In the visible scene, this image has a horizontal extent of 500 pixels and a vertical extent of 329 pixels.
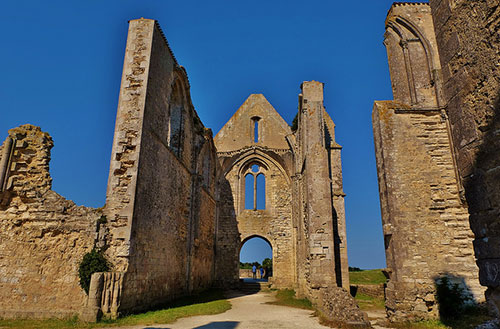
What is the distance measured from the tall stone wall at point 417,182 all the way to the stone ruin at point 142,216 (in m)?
1.44

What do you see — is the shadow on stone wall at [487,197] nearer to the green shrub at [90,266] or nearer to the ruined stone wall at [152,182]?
the ruined stone wall at [152,182]

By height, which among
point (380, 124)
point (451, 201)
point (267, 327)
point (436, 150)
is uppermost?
point (380, 124)

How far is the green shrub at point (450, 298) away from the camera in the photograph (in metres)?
6.23

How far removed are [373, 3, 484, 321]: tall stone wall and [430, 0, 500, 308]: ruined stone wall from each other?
415 centimetres

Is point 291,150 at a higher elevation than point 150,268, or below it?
higher

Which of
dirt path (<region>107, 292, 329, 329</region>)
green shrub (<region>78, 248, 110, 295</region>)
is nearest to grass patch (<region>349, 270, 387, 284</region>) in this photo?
dirt path (<region>107, 292, 329, 329</region>)

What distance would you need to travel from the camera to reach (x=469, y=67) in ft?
10.6

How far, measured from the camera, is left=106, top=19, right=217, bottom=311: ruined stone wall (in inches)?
294

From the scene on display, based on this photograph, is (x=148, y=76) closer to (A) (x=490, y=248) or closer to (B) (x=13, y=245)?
(B) (x=13, y=245)

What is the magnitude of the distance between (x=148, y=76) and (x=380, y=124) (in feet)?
20.2

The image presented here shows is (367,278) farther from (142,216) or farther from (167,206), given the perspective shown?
(142,216)

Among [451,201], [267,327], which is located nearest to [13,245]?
[267,327]

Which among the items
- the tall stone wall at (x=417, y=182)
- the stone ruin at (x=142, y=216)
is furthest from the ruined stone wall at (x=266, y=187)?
the tall stone wall at (x=417, y=182)

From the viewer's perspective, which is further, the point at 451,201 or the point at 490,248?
the point at 451,201
